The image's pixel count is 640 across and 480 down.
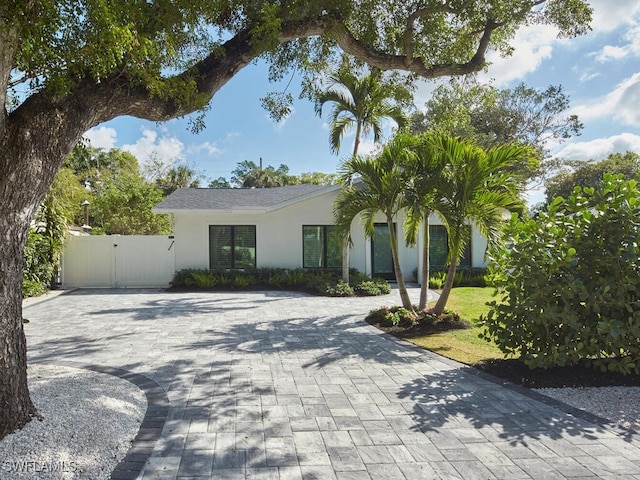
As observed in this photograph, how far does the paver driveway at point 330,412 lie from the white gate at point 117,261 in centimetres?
739

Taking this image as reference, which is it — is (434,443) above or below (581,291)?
below

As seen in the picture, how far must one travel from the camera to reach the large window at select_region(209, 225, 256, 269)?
16.0 m

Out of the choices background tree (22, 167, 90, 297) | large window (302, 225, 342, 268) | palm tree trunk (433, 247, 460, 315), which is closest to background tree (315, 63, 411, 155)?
large window (302, 225, 342, 268)

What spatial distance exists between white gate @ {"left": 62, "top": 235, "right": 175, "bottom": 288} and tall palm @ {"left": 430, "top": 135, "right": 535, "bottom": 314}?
1107cm

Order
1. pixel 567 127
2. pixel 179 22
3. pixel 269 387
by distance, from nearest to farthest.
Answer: pixel 179 22 → pixel 269 387 → pixel 567 127

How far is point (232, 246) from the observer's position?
16078mm

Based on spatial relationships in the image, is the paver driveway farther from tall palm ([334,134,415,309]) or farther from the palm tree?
the palm tree

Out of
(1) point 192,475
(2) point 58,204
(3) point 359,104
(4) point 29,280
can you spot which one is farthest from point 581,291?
(2) point 58,204

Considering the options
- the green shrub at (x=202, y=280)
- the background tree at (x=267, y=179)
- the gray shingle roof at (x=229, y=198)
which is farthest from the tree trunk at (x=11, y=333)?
the background tree at (x=267, y=179)

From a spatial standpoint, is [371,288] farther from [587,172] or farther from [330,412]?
[587,172]

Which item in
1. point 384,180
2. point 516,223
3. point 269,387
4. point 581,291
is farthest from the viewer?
point 384,180

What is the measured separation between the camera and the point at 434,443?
3.58 meters

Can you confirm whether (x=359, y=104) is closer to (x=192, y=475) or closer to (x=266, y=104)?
(x=266, y=104)

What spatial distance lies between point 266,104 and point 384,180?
266cm
